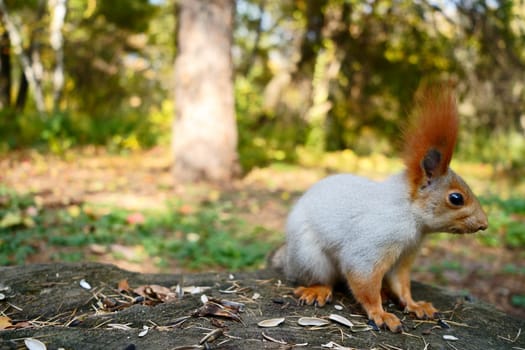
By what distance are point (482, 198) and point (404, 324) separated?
5541mm

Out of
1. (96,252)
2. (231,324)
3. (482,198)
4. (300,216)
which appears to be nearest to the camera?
(231,324)

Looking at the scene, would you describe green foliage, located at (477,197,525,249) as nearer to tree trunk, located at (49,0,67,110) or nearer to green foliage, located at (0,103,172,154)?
green foliage, located at (0,103,172,154)

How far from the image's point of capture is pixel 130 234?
4715 millimetres

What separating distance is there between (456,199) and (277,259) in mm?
1293

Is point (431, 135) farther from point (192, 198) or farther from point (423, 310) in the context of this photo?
point (192, 198)

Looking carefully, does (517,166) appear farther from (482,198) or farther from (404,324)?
(404,324)

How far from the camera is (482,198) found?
732 centimetres

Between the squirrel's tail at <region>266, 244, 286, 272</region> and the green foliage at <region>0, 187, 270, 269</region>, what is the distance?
3.55 ft

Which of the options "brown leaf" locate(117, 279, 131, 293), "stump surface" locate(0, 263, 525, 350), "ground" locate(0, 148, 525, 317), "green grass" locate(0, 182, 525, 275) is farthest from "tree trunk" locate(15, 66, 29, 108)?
"brown leaf" locate(117, 279, 131, 293)

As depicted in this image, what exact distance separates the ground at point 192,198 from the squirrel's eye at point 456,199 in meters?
2.37

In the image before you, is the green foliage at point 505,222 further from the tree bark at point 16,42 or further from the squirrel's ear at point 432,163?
the tree bark at point 16,42

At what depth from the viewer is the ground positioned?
175 inches

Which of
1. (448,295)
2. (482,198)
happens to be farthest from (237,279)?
(482,198)

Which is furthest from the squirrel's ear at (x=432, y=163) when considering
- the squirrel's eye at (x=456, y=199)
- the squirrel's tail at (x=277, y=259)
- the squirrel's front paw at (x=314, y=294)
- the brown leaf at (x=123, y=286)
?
the brown leaf at (x=123, y=286)
